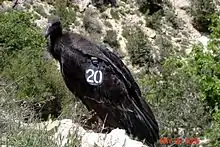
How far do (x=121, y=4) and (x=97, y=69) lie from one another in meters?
26.8

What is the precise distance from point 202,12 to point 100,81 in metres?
28.3

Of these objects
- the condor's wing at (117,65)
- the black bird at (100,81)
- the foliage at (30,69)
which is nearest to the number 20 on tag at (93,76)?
the black bird at (100,81)

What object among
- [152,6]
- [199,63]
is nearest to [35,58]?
[199,63]

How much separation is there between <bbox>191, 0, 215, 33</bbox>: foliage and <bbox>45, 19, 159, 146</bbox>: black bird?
27.0 m

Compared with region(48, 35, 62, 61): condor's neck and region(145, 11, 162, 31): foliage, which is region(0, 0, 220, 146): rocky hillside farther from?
region(48, 35, 62, 61): condor's neck

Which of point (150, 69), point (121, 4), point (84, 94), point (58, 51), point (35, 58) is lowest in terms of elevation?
point (150, 69)

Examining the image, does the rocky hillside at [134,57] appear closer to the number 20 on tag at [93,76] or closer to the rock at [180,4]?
the rock at [180,4]

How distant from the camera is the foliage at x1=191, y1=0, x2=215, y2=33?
109 feet

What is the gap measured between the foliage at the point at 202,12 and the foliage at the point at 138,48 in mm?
4676

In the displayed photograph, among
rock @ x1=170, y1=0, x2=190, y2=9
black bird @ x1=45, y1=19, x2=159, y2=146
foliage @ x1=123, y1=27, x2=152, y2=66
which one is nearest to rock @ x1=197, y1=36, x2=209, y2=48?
foliage @ x1=123, y1=27, x2=152, y2=66

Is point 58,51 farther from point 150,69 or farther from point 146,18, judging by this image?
point 146,18

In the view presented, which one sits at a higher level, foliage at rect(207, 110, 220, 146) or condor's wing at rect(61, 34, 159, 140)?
condor's wing at rect(61, 34, 159, 140)

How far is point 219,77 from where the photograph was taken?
14094mm

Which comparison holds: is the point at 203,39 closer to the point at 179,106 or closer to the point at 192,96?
the point at 192,96
